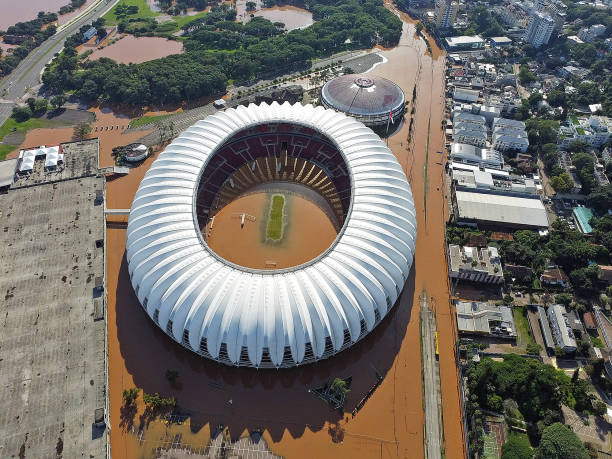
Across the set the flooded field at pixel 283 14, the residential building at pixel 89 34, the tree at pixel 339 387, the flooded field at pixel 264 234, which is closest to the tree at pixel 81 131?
the flooded field at pixel 264 234

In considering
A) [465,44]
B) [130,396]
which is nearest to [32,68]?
[130,396]

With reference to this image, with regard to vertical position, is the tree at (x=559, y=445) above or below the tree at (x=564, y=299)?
above

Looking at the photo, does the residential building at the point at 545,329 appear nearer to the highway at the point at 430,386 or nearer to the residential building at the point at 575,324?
the residential building at the point at 575,324

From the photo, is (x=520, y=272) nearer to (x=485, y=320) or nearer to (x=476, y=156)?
(x=485, y=320)

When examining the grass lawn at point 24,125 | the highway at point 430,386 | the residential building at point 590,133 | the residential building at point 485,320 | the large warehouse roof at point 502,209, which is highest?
the grass lawn at point 24,125

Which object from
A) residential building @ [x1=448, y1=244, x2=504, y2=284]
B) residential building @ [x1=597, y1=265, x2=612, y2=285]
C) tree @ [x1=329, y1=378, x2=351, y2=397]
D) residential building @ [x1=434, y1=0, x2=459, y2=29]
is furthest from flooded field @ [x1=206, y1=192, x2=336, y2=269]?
residential building @ [x1=434, y1=0, x2=459, y2=29]

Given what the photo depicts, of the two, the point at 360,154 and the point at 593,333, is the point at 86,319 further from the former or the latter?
the point at 593,333

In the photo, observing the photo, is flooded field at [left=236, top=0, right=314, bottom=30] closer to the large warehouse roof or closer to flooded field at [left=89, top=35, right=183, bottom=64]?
flooded field at [left=89, top=35, right=183, bottom=64]

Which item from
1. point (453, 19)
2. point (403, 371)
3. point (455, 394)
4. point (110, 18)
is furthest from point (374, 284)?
point (110, 18)
